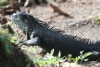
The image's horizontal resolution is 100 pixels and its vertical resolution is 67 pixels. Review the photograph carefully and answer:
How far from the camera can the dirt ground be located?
985 centimetres

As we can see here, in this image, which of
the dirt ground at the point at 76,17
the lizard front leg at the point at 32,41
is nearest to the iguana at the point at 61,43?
the lizard front leg at the point at 32,41

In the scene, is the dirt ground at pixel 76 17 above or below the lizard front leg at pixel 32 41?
below

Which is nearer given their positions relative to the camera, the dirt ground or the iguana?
the iguana

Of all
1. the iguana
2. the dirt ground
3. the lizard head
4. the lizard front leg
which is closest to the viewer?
the lizard front leg

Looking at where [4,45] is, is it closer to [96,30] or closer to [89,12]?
[96,30]

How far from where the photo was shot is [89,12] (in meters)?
12.0

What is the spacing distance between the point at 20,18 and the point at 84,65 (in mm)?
2293

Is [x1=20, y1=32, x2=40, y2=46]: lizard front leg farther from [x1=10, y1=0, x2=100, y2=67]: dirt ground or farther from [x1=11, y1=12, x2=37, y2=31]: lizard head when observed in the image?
[x1=10, y1=0, x2=100, y2=67]: dirt ground

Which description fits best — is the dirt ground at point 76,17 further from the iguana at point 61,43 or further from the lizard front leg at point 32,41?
the lizard front leg at point 32,41

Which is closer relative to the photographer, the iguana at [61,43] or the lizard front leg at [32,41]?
the lizard front leg at [32,41]

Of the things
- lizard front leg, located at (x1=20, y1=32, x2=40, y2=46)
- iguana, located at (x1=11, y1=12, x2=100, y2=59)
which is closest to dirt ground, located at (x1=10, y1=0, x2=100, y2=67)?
iguana, located at (x1=11, y1=12, x2=100, y2=59)

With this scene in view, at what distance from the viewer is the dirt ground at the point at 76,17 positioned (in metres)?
9.85

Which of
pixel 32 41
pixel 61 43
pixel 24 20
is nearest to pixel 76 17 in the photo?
pixel 24 20

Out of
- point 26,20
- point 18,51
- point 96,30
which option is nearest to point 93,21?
point 96,30
